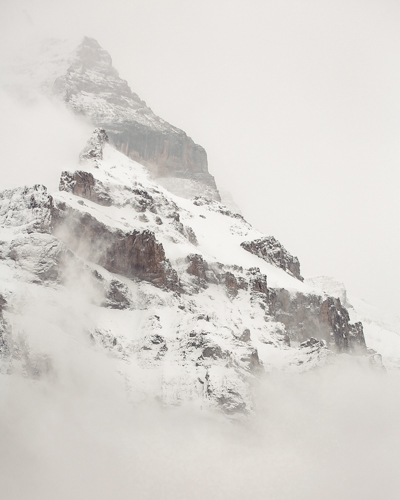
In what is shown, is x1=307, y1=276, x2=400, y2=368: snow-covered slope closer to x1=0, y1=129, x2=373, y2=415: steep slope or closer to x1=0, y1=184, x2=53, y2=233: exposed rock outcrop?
x1=0, y1=129, x2=373, y2=415: steep slope

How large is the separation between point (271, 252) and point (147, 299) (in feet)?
156

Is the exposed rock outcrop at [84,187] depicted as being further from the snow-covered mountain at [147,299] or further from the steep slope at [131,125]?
the steep slope at [131,125]

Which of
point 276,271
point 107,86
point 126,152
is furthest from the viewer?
point 107,86

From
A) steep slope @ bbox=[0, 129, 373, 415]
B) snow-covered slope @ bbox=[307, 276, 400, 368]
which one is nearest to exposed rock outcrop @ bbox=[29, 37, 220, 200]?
snow-covered slope @ bbox=[307, 276, 400, 368]

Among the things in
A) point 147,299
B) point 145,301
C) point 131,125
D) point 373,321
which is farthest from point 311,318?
point 131,125

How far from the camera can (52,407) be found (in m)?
48.3

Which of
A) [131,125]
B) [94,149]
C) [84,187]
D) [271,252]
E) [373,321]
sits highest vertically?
[131,125]

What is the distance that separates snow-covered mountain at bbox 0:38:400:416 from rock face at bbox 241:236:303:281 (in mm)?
337

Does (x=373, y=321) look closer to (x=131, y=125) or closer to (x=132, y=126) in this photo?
Result: (x=132, y=126)

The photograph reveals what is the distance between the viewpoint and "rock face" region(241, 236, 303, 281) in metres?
109

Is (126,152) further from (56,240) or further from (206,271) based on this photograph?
(56,240)

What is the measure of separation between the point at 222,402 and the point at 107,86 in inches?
6302

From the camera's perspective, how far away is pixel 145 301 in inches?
2835

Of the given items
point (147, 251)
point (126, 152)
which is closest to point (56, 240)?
point (147, 251)
